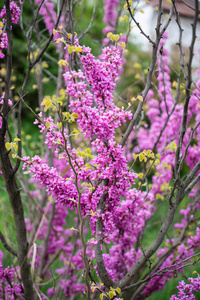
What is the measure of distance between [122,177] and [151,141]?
6.14 ft

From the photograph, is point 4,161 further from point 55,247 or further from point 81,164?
point 55,247

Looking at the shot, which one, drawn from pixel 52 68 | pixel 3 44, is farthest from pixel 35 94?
pixel 3 44

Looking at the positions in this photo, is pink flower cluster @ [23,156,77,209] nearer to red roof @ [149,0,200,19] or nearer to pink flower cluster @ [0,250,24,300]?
pink flower cluster @ [0,250,24,300]

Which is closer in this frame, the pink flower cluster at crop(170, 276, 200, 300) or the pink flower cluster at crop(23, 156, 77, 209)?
the pink flower cluster at crop(23, 156, 77, 209)

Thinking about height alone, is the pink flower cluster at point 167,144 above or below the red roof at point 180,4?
below

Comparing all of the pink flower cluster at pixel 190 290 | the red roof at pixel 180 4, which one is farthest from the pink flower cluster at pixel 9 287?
the red roof at pixel 180 4

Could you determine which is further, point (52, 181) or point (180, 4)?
point (180, 4)

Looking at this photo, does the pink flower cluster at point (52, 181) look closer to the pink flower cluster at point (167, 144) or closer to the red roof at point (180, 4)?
the pink flower cluster at point (167, 144)

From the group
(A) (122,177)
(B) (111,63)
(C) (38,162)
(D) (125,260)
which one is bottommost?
(D) (125,260)

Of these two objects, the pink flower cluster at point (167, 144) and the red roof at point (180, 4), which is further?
the pink flower cluster at point (167, 144)

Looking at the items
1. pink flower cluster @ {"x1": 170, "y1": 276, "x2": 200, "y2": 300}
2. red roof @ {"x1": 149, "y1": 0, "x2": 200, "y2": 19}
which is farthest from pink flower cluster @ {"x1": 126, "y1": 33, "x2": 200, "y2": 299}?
pink flower cluster @ {"x1": 170, "y1": 276, "x2": 200, "y2": 300}

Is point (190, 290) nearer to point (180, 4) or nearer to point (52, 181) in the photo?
point (52, 181)

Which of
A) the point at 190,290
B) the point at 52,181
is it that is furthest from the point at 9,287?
the point at 190,290

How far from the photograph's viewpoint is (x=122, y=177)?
4.15 feet
